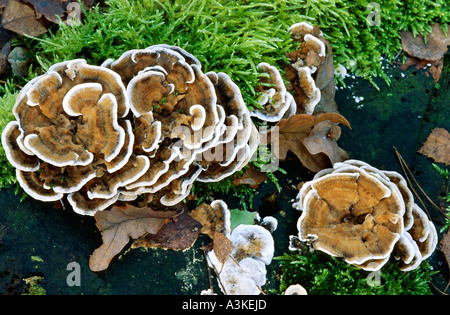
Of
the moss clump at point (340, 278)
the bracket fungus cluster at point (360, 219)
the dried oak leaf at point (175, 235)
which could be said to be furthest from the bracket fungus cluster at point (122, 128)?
the moss clump at point (340, 278)

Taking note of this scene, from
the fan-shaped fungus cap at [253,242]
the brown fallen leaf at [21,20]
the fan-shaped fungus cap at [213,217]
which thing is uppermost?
the brown fallen leaf at [21,20]

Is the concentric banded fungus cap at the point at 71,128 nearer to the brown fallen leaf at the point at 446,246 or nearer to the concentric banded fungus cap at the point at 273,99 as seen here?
the concentric banded fungus cap at the point at 273,99

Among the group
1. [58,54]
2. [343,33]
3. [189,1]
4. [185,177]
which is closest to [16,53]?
[58,54]

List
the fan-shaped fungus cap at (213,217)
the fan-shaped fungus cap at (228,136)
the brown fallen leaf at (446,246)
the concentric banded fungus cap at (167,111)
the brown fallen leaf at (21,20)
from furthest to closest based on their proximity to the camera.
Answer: the brown fallen leaf at (21,20)
the brown fallen leaf at (446,246)
the fan-shaped fungus cap at (213,217)
the fan-shaped fungus cap at (228,136)
the concentric banded fungus cap at (167,111)

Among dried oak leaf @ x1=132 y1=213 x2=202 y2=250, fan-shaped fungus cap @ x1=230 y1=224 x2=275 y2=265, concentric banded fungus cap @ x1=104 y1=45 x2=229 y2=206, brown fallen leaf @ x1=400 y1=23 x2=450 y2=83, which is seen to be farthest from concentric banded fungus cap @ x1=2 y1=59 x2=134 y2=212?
brown fallen leaf @ x1=400 y1=23 x2=450 y2=83

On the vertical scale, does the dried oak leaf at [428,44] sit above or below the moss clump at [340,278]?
above
